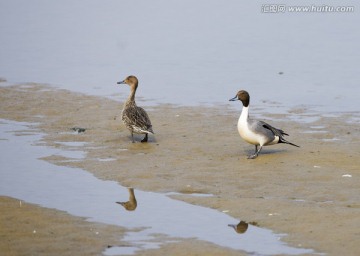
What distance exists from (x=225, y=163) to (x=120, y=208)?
2.52 m

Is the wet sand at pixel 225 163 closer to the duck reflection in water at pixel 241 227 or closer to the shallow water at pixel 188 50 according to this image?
the duck reflection in water at pixel 241 227

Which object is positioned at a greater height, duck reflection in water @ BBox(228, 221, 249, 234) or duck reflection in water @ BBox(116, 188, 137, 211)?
duck reflection in water @ BBox(228, 221, 249, 234)

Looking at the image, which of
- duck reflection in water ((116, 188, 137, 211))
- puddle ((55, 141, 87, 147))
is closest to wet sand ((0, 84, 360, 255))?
puddle ((55, 141, 87, 147))

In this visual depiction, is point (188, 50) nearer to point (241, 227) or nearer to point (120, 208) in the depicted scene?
point (120, 208)

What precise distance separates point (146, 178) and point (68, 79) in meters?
9.37

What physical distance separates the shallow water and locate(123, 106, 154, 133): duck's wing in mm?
3545

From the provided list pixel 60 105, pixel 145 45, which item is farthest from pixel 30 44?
pixel 60 105

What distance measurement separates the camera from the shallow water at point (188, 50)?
20.7m

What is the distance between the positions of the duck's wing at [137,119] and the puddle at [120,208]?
1170 mm

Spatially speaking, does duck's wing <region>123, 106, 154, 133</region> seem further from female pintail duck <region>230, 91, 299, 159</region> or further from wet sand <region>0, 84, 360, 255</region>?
female pintail duck <region>230, 91, 299, 159</region>

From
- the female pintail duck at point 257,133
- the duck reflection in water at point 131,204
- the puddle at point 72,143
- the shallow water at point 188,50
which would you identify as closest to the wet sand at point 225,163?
the puddle at point 72,143

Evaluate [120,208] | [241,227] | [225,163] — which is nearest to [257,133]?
[225,163]

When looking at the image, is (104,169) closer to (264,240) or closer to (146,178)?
(146,178)

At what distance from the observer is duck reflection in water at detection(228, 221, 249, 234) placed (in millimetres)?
10992
